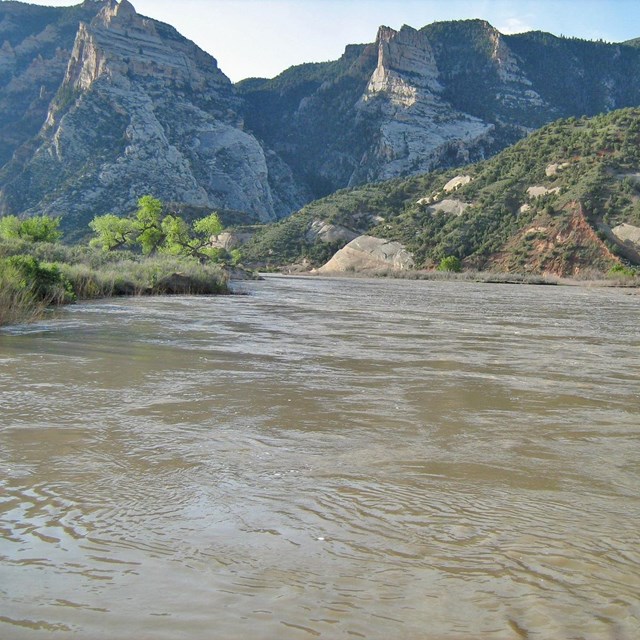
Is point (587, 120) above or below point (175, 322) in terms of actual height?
above

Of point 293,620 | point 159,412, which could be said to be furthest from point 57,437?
point 293,620

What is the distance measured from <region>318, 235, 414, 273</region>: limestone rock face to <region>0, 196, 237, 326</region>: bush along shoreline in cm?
2569

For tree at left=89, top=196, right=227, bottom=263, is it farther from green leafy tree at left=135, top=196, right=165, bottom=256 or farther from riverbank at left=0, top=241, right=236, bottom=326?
riverbank at left=0, top=241, right=236, bottom=326

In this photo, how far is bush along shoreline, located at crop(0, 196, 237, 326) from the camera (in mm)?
17312

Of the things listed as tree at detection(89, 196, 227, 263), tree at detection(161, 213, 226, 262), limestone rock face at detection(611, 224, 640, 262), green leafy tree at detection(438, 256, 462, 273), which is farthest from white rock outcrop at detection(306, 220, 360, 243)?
tree at detection(89, 196, 227, 263)

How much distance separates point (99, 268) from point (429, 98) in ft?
429

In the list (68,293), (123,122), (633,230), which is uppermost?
(123,122)

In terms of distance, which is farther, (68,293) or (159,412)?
(68,293)

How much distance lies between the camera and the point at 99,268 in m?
31.8

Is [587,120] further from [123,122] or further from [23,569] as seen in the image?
[23,569]

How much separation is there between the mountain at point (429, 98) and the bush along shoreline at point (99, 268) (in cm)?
9169

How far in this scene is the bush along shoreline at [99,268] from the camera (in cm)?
1731

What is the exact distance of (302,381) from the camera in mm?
8945

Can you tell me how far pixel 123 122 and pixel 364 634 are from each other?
128m
